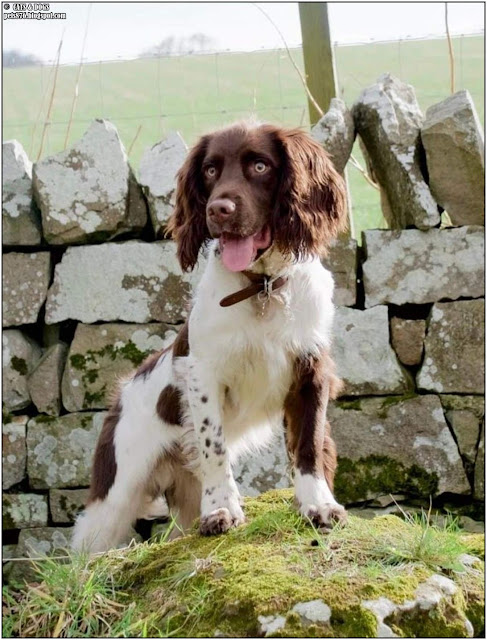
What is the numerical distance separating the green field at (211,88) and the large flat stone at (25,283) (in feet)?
3.21

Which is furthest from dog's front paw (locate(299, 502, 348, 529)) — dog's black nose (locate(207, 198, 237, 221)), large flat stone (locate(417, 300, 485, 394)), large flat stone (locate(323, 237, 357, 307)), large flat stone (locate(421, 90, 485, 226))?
large flat stone (locate(421, 90, 485, 226))

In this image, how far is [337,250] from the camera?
481 cm

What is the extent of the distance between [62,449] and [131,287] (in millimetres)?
974

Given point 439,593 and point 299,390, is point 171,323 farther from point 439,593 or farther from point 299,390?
point 439,593

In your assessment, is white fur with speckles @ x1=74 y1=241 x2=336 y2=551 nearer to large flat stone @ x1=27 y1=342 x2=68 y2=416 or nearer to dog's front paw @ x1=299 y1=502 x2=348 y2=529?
dog's front paw @ x1=299 y1=502 x2=348 y2=529

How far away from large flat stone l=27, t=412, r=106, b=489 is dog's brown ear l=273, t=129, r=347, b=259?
196cm

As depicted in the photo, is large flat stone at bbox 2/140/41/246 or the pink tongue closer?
the pink tongue

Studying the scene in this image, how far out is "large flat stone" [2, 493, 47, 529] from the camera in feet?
16.0

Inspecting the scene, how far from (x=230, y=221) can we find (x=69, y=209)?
1.95 metres

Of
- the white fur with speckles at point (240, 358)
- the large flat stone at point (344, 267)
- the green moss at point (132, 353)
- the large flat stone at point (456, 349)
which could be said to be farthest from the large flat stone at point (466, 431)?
the green moss at point (132, 353)

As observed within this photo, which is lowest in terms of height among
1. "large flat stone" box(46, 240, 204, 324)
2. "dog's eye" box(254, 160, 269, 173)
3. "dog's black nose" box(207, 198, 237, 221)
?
"large flat stone" box(46, 240, 204, 324)

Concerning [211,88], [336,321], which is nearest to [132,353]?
[336,321]

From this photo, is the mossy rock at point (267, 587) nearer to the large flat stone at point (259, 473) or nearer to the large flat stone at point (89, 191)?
the large flat stone at point (259, 473)

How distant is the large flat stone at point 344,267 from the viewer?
4.80 metres
